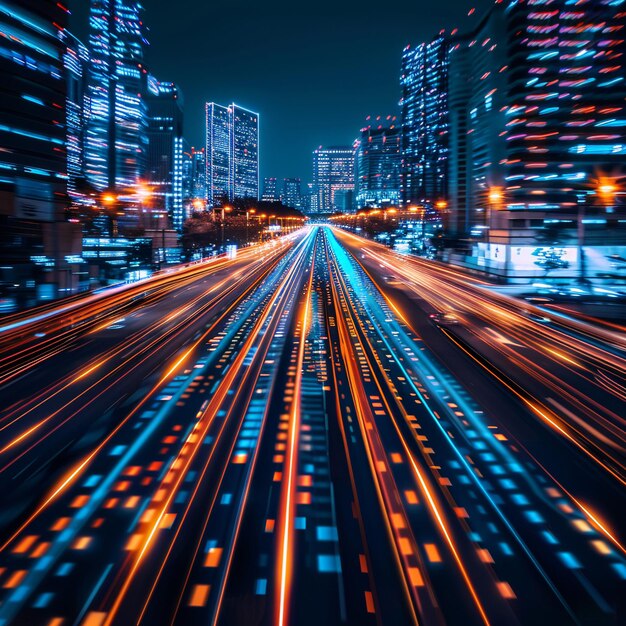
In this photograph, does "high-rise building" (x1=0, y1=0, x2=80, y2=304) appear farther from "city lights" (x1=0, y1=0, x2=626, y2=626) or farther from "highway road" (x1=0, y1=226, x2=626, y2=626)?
"highway road" (x1=0, y1=226, x2=626, y2=626)

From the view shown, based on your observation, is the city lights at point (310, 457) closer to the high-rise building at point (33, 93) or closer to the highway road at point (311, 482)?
the highway road at point (311, 482)

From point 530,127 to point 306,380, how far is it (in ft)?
199

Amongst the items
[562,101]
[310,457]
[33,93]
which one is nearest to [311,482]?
[310,457]

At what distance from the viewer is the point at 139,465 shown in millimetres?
7488

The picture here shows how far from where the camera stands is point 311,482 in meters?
7.02

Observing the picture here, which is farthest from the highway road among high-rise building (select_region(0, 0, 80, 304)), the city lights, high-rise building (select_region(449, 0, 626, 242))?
high-rise building (select_region(449, 0, 626, 242))

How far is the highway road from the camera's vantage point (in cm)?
481

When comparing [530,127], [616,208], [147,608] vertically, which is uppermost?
[530,127]

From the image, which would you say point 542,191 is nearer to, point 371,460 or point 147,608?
point 371,460

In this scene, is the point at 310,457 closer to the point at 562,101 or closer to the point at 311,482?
the point at 311,482

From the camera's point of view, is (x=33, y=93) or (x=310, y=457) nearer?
(x=310, y=457)

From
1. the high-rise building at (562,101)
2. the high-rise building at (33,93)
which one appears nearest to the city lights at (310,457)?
the high-rise building at (33,93)

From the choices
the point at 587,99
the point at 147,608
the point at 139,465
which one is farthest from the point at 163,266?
the point at 587,99

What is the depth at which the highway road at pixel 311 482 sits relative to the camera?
481cm
